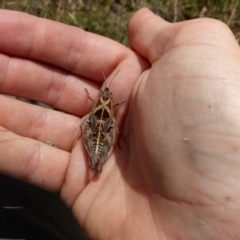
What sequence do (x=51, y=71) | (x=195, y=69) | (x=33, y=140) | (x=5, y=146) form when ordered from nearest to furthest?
1. (x=195, y=69)
2. (x=5, y=146)
3. (x=33, y=140)
4. (x=51, y=71)

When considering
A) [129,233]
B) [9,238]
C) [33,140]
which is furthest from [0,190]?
[129,233]

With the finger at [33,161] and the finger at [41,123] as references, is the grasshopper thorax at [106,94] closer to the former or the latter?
the finger at [41,123]

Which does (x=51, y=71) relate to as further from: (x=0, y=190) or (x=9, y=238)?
(x=9, y=238)

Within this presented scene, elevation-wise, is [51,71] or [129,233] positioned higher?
[51,71]

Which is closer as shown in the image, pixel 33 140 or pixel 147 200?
pixel 147 200

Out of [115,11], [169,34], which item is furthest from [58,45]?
[115,11]

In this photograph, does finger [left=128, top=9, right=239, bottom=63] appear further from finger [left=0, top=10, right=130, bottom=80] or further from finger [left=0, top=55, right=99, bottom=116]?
finger [left=0, top=55, right=99, bottom=116]
